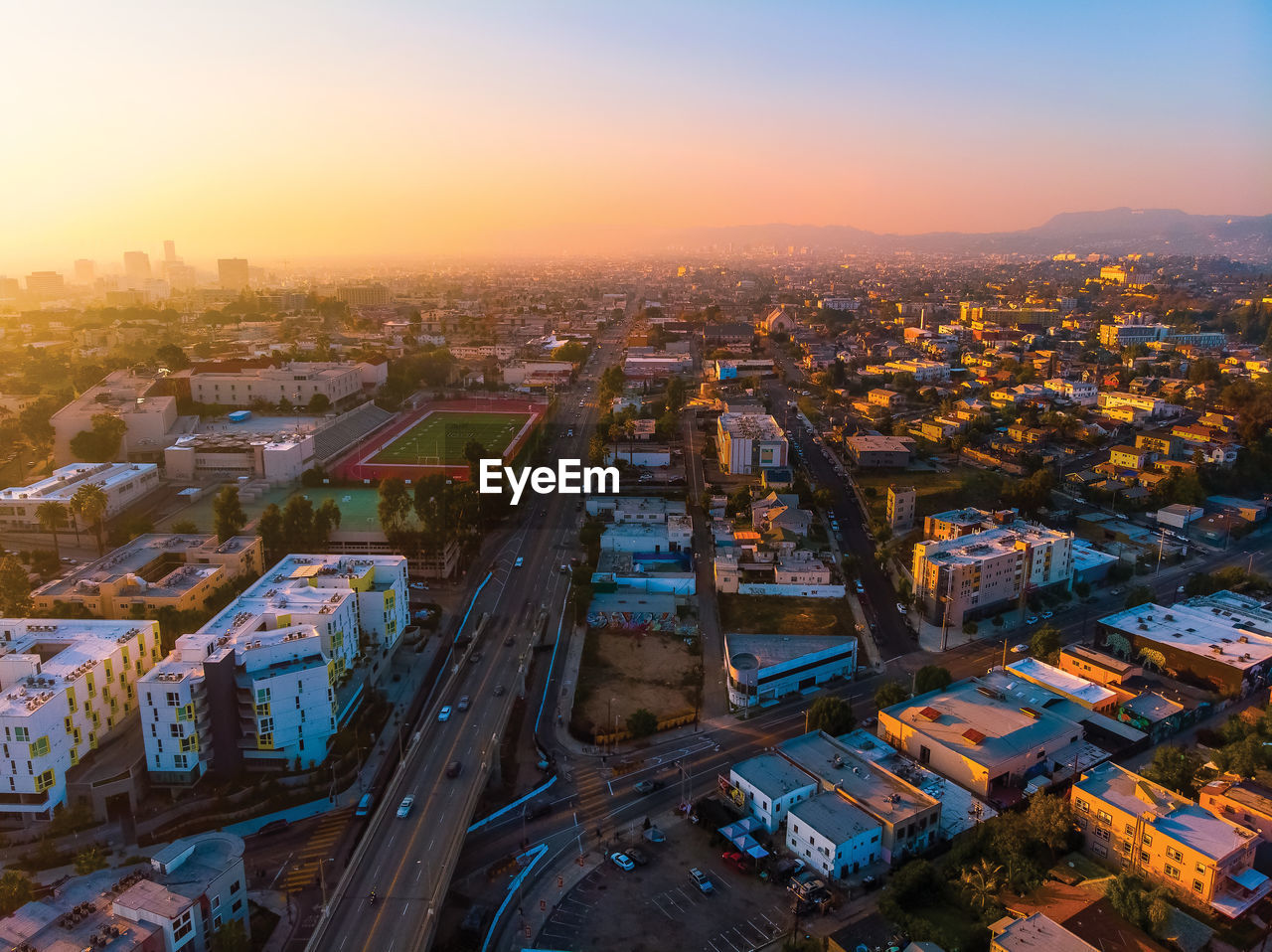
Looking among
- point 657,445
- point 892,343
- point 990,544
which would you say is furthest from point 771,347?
point 990,544

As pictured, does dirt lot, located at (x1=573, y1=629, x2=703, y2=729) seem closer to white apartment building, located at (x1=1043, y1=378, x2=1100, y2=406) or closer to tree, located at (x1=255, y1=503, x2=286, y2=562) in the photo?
tree, located at (x1=255, y1=503, x2=286, y2=562)

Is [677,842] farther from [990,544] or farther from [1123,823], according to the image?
[990,544]

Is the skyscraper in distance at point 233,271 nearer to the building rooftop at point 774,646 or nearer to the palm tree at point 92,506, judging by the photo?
the palm tree at point 92,506

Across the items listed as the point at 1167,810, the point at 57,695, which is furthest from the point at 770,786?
the point at 57,695

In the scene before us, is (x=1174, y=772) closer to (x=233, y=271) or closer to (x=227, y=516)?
(x=227, y=516)

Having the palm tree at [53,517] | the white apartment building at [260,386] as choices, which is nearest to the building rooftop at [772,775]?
the palm tree at [53,517]
